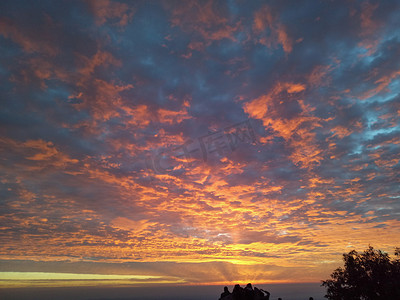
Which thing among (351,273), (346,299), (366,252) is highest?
(366,252)

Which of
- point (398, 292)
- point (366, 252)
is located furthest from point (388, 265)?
point (398, 292)

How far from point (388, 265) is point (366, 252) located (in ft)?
9.29

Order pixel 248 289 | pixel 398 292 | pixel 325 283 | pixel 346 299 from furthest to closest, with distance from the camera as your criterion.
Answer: pixel 325 283 → pixel 346 299 → pixel 398 292 → pixel 248 289

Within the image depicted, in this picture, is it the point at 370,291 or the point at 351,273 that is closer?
the point at 370,291

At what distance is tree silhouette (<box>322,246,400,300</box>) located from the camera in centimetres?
2600

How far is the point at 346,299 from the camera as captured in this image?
28281mm

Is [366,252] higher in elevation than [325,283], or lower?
higher

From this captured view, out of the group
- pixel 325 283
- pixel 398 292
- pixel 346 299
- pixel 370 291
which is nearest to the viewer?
pixel 398 292

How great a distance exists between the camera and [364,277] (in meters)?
27.9

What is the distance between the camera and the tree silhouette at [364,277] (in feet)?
85.3

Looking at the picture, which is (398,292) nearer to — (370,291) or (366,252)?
(370,291)

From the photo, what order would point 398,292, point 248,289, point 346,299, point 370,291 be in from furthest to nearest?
1. point 346,299
2. point 370,291
3. point 398,292
4. point 248,289

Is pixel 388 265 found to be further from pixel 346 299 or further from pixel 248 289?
pixel 248 289

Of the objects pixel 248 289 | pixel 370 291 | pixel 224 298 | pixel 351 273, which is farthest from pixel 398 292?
pixel 224 298
